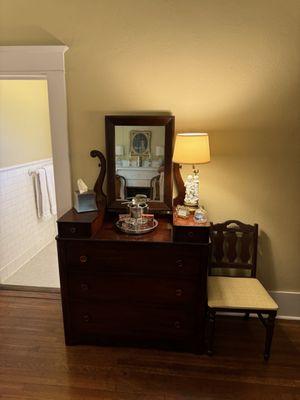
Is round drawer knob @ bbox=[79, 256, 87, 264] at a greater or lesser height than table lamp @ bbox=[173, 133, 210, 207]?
lesser

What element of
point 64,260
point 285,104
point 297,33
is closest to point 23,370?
point 64,260

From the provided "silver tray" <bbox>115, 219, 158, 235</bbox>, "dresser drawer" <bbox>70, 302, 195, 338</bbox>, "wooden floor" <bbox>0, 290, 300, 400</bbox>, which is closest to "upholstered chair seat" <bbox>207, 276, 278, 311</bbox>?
"dresser drawer" <bbox>70, 302, 195, 338</bbox>

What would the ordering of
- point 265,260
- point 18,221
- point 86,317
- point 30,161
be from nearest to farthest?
point 86,317 → point 265,260 → point 18,221 → point 30,161

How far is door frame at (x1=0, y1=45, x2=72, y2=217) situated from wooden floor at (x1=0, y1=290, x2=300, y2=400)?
4.36 feet

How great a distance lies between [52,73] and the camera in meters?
2.17

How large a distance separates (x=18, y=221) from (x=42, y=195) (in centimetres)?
45

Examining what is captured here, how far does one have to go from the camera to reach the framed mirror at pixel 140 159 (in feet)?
7.05

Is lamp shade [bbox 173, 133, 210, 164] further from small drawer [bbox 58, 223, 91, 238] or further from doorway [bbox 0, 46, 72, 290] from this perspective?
doorway [bbox 0, 46, 72, 290]

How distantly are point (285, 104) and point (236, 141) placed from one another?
43cm

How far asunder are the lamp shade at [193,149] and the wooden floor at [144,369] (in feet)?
4.51

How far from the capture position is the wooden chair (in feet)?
6.33

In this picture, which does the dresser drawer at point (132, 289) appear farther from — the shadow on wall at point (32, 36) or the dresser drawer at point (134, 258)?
the shadow on wall at point (32, 36)

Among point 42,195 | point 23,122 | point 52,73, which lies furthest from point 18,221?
point 52,73

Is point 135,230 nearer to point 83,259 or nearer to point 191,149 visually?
point 83,259
